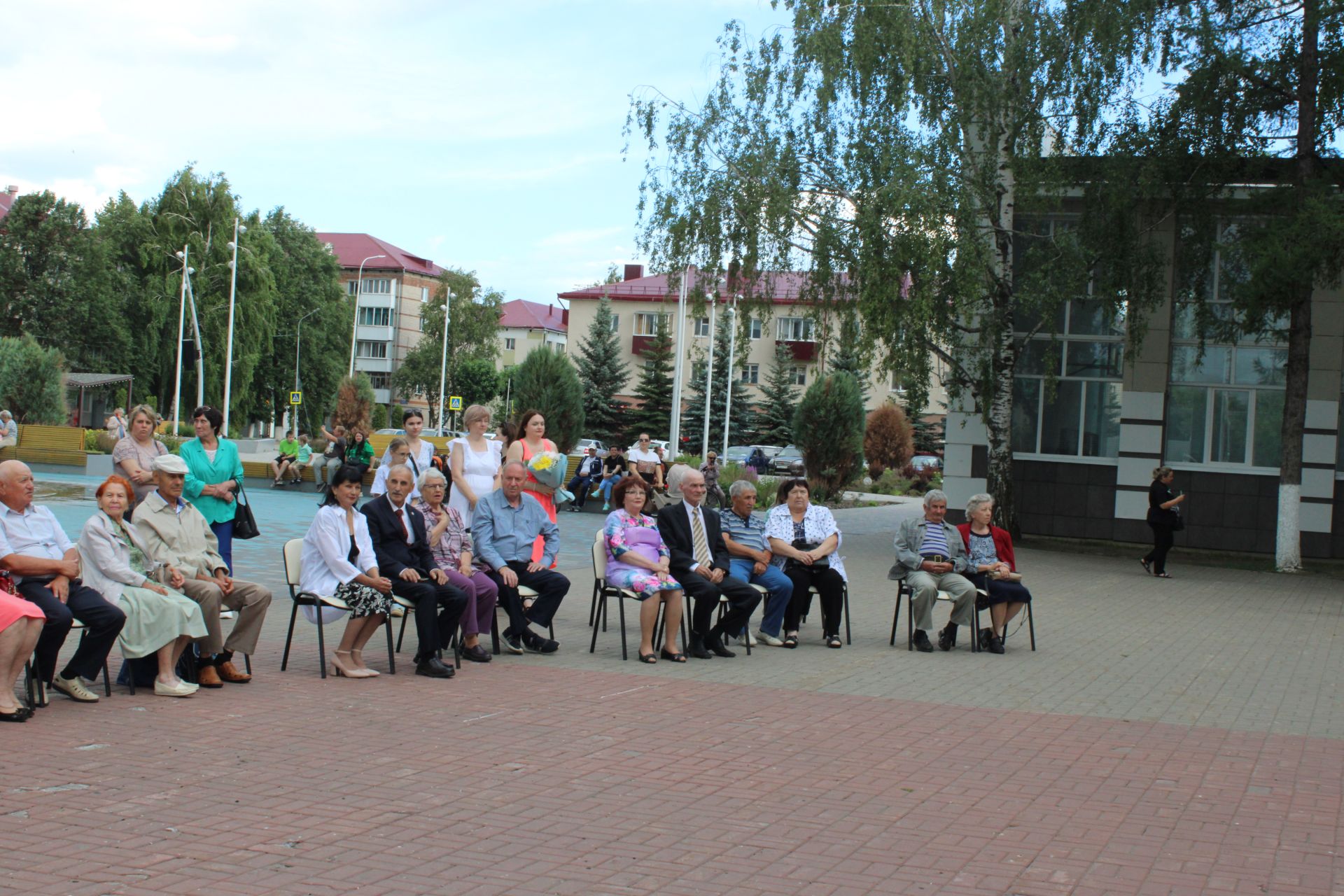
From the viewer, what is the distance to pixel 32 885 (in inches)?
178

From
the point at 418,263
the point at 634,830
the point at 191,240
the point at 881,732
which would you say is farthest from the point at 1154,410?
the point at 418,263

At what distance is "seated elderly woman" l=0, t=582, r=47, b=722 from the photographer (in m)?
7.10

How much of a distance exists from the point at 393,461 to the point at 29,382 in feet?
143

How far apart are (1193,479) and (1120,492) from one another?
4.23ft

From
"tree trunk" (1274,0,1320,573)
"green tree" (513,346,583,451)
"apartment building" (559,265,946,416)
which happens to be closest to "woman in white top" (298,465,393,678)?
"tree trunk" (1274,0,1320,573)

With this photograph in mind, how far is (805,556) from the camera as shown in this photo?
38.4 feet

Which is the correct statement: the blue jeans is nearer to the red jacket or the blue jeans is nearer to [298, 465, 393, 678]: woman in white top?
the red jacket

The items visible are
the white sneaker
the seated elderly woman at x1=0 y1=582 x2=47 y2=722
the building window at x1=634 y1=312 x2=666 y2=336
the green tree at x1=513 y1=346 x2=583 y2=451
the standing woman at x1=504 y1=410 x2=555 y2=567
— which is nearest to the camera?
the seated elderly woman at x1=0 y1=582 x2=47 y2=722

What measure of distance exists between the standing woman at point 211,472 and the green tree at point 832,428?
93.2 feet

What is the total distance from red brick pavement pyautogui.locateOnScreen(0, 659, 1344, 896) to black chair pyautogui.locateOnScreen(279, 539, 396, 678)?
42 centimetres

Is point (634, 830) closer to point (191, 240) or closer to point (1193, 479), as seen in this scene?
point (1193, 479)

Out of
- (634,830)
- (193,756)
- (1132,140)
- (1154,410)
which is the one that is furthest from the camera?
(1154,410)

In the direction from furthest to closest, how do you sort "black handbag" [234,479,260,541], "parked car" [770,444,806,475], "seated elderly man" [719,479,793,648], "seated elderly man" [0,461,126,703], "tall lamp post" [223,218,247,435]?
"parked car" [770,444,806,475] → "tall lamp post" [223,218,247,435] → "seated elderly man" [719,479,793,648] → "black handbag" [234,479,260,541] → "seated elderly man" [0,461,126,703]

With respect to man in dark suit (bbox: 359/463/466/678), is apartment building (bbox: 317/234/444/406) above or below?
above
